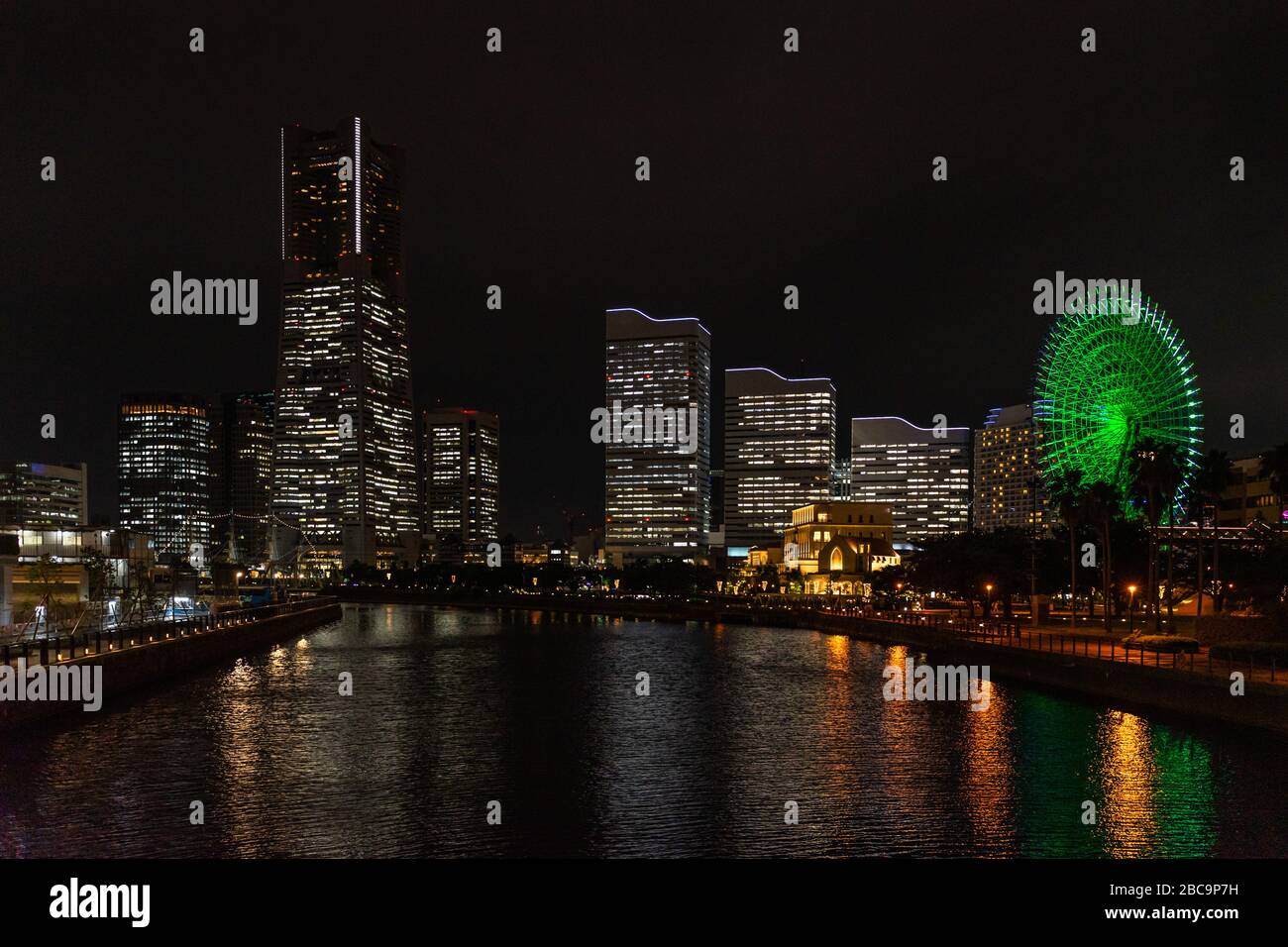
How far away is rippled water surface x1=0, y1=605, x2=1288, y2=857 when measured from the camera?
1001 inches

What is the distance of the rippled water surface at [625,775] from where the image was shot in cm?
2542

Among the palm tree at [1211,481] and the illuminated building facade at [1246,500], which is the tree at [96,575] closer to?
the palm tree at [1211,481]

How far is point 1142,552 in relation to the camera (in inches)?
3738

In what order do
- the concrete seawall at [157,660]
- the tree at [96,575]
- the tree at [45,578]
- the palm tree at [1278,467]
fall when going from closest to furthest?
1. the concrete seawall at [157,660]
2. the palm tree at [1278,467]
3. the tree at [45,578]
4. the tree at [96,575]

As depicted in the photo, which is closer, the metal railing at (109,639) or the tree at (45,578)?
the metal railing at (109,639)

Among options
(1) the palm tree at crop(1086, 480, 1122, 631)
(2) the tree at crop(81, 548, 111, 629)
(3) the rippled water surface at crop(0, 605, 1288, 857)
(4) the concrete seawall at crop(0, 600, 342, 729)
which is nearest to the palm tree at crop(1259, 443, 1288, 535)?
(1) the palm tree at crop(1086, 480, 1122, 631)

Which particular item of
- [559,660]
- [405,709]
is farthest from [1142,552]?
[405,709]

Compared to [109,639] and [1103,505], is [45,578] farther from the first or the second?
[1103,505]

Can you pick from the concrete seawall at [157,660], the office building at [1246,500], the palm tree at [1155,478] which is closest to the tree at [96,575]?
the concrete seawall at [157,660]

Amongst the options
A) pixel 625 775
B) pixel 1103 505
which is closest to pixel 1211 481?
A: pixel 1103 505

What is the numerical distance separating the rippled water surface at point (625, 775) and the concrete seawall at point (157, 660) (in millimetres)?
1399
